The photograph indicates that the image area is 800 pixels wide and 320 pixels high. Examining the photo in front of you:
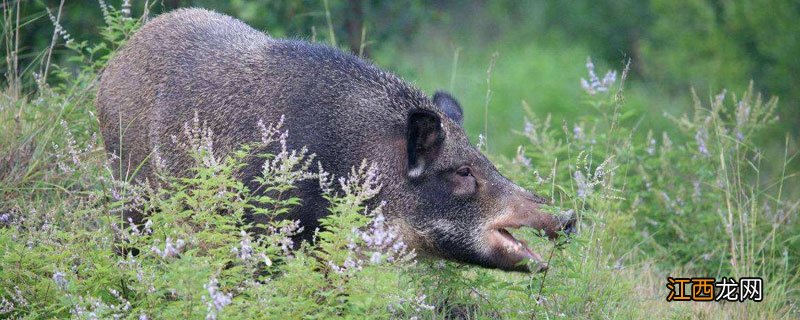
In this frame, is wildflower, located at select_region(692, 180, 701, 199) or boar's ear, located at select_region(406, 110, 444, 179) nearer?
boar's ear, located at select_region(406, 110, 444, 179)

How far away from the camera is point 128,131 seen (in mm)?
7012

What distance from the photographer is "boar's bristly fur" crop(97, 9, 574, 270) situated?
20.5 ft

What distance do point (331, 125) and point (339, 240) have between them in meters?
1.50

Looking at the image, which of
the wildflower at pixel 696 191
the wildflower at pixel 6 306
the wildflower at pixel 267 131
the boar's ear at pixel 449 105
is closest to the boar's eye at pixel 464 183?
the boar's ear at pixel 449 105

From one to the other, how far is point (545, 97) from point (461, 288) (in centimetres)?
1429

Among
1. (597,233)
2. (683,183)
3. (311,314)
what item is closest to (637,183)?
(683,183)

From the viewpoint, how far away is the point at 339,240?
5.04 m

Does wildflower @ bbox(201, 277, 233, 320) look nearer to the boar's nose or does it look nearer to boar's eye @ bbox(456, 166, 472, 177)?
the boar's nose

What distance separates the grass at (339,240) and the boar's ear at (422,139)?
0.79 ft

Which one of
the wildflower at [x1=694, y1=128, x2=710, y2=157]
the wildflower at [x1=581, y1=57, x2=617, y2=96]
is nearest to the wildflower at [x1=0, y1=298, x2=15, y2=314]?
the wildflower at [x1=581, y1=57, x2=617, y2=96]

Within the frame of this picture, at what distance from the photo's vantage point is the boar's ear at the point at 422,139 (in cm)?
624

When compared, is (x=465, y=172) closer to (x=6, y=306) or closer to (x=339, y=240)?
(x=339, y=240)

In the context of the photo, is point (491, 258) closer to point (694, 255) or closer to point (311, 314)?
point (311, 314)

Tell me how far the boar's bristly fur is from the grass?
14cm
